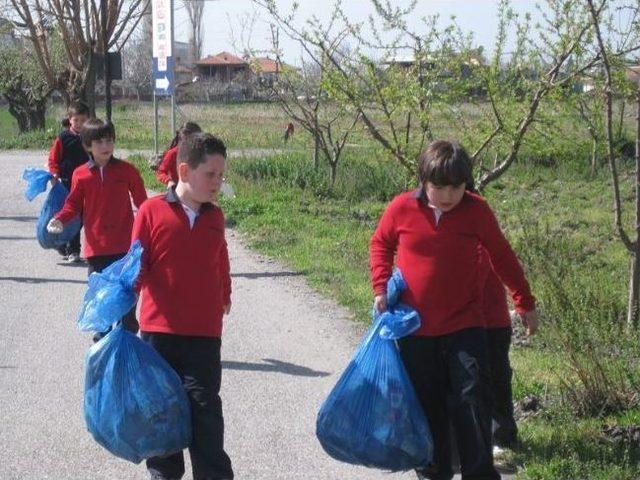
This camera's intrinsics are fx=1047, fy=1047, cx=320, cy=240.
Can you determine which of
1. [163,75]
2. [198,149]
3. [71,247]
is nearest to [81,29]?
[163,75]

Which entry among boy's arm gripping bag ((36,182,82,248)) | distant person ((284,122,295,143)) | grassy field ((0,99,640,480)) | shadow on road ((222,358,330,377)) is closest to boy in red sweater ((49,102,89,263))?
boy's arm gripping bag ((36,182,82,248))

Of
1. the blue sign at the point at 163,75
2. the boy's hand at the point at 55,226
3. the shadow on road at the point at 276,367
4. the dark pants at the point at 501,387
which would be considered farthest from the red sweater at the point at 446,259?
the blue sign at the point at 163,75

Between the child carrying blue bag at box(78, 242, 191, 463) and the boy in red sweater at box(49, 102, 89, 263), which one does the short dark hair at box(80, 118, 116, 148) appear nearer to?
the child carrying blue bag at box(78, 242, 191, 463)

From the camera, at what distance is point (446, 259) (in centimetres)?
443

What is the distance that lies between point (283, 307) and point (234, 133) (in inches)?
1040

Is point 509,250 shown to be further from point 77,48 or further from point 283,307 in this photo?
point 77,48

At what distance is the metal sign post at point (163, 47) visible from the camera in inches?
719

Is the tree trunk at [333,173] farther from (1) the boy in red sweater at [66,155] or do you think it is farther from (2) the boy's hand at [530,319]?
(2) the boy's hand at [530,319]

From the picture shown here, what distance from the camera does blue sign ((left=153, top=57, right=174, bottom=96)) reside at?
62.1 ft

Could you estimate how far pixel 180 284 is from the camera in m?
4.51

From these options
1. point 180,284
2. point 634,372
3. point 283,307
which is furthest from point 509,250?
point 283,307

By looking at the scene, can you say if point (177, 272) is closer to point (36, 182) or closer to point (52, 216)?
point (52, 216)

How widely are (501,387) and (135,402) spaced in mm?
1780

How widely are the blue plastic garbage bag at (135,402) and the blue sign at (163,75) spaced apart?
587 inches
